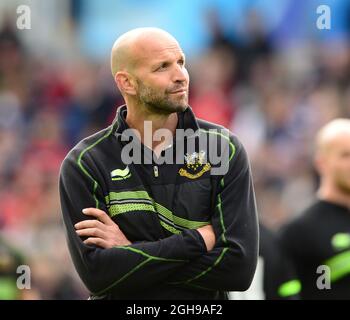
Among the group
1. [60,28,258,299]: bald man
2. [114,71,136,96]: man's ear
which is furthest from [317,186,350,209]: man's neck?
[114,71,136,96]: man's ear

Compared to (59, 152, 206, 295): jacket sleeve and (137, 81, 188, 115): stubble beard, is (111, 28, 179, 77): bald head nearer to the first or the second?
(137, 81, 188, 115): stubble beard

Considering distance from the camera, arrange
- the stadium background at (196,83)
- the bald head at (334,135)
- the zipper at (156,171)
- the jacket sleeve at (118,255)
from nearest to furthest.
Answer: the jacket sleeve at (118,255), the zipper at (156,171), the bald head at (334,135), the stadium background at (196,83)

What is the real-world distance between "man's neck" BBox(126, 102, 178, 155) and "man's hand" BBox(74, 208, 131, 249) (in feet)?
1.36

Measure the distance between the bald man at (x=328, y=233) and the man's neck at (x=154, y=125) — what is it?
1.77 meters

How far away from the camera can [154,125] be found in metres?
5.36

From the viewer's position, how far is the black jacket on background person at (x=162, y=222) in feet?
16.9

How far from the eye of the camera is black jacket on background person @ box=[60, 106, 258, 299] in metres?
5.16

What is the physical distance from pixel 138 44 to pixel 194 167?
638 mm

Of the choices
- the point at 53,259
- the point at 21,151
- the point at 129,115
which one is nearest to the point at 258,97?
the point at 21,151
